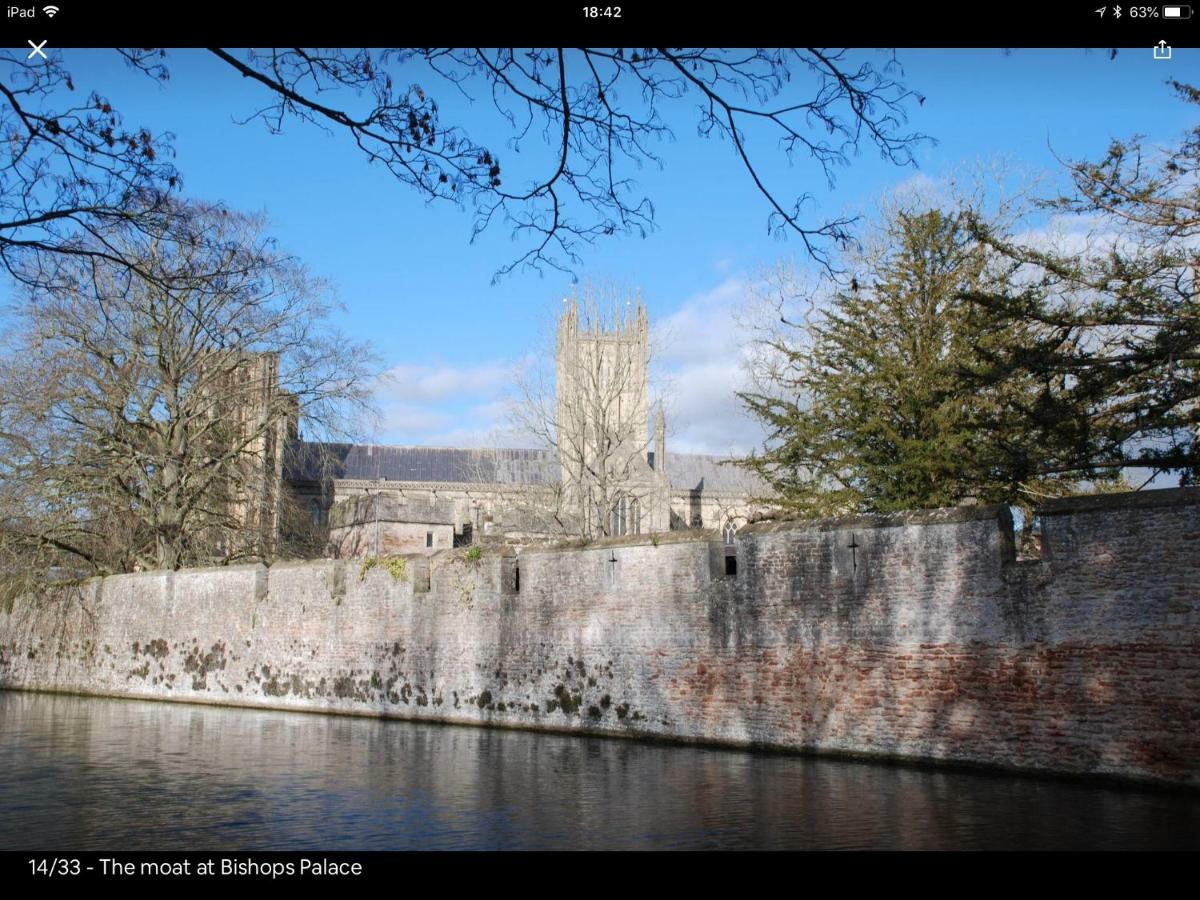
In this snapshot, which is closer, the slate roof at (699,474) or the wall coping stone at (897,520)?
the wall coping stone at (897,520)

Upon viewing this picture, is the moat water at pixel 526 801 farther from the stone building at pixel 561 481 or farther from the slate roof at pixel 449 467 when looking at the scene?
the slate roof at pixel 449 467

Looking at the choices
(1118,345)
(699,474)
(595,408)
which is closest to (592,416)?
(595,408)

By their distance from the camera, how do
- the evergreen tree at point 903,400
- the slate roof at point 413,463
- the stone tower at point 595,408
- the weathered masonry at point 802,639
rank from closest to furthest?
the weathered masonry at point 802,639
the evergreen tree at point 903,400
the stone tower at point 595,408
the slate roof at point 413,463

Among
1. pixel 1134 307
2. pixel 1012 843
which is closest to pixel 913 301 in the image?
pixel 1134 307

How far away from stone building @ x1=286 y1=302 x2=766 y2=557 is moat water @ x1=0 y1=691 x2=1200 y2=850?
12.7 feet

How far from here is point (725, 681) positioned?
1256 centimetres

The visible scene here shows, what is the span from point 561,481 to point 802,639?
31873mm

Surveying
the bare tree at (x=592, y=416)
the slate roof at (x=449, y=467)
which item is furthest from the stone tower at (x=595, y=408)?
the slate roof at (x=449, y=467)

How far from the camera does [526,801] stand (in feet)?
27.6

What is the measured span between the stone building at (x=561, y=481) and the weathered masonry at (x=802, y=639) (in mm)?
1521

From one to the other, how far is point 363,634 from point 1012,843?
12.4m

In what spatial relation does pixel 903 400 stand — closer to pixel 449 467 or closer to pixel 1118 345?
pixel 1118 345

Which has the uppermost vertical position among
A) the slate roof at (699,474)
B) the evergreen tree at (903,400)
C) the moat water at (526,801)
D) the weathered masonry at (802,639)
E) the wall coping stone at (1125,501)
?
the slate roof at (699,474)

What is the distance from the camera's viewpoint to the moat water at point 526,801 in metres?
6.84
